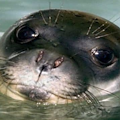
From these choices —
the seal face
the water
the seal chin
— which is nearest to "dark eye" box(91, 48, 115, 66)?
the seal face

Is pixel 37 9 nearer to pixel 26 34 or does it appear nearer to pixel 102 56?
pixel 26 34

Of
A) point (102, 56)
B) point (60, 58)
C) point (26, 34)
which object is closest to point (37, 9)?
point (26, 34)

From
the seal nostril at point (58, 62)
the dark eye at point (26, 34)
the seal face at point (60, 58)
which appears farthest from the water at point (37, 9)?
the dark eye at point (26, 34)

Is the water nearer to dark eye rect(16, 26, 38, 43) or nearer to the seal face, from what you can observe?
the seal face

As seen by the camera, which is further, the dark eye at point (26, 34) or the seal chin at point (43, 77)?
the dark eye at point (26, 34)

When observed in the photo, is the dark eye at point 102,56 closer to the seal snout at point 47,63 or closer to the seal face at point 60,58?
the seal face at point 60,58

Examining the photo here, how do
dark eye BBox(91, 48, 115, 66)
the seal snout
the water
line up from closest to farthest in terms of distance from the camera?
the seal snout
the water
dark eye BBox(91, 48, 115, 66)

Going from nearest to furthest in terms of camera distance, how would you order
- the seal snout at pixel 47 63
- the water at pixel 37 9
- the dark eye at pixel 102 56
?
1. the seal snout at pixel 47 63
2. the water at pixel 37 9
3. the dark eye at pixel 102 56
